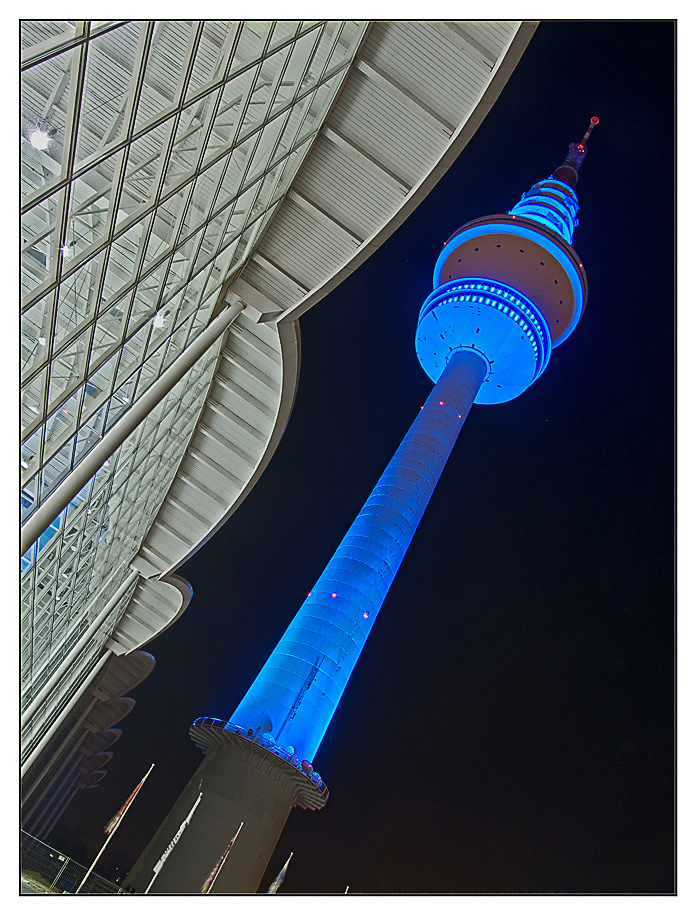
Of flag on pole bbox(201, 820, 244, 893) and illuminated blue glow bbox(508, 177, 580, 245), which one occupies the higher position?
illuminated blue glow bbox(508, 177, 580, 245)

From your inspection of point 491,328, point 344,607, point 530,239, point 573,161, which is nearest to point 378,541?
point 344,607

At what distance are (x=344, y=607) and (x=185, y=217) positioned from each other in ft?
53.0

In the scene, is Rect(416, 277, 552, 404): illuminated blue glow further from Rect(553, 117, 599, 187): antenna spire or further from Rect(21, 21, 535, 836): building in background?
Rect(553, 117, 599, 187): antenna spire

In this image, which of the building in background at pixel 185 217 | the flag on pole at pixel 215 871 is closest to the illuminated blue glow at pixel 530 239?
the building in background at pixel 185 217

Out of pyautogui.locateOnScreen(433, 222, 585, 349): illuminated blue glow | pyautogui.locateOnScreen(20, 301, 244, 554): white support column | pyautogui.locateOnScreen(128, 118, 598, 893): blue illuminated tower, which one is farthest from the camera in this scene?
pyautogui.locateOnScreen(433, 222, 585, 349): illuminated blue glow

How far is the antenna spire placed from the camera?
61.1 metres

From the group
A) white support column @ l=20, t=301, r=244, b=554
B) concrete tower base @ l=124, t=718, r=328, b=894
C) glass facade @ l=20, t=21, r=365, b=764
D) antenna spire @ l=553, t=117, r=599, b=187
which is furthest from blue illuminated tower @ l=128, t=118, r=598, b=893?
white support column @ l=20, t=301, r=244, b=554

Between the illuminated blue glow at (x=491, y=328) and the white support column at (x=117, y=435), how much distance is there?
85.3ft

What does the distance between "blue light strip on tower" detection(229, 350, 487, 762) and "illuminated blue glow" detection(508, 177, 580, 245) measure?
24.3 metres

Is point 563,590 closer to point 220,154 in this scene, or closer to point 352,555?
point 352,555

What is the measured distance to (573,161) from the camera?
62562 millimetres

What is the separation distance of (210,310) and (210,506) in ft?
42.6

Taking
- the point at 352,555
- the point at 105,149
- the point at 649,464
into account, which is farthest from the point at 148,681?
the point at 105,149

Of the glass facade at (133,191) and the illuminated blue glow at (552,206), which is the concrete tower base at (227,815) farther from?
the illuminated blue glow at (552,206)
